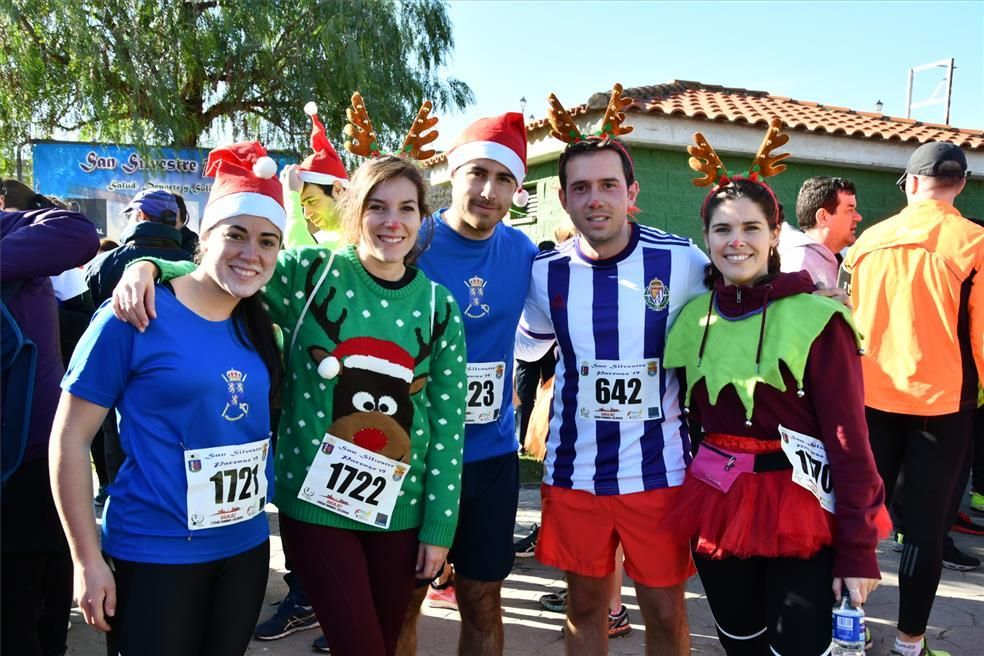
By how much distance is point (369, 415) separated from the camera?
8.09 ft

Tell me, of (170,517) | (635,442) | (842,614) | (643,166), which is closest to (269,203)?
(170,517)

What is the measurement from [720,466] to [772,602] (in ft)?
1.41

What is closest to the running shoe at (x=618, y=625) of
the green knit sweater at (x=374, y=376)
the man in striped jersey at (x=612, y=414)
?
the man in striped jersey at (x=612, y=414)

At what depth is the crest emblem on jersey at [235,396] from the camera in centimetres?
216

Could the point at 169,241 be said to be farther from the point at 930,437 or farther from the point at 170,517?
the point at 930,437

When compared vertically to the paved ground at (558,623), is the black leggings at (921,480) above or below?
above

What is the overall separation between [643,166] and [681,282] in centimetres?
773

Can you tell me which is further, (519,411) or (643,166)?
(643,166)

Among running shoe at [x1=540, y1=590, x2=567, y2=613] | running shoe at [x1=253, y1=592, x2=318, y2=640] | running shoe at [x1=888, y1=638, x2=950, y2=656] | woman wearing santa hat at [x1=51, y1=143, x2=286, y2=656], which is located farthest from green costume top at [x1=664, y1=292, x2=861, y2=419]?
running shoe at [x1=253, y1=592, x2=318, y2=640]

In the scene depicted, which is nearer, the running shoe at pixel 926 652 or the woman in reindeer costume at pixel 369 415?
the woman in reindeer costume at pixel 369 415

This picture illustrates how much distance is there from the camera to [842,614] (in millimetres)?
2236

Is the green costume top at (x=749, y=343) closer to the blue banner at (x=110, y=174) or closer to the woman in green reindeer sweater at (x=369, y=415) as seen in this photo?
the woman in green reindeer sweater at (x=369, y=415)

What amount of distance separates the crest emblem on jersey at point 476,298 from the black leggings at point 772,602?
1.16 m

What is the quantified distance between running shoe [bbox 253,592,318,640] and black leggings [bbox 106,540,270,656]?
1.74 metres
